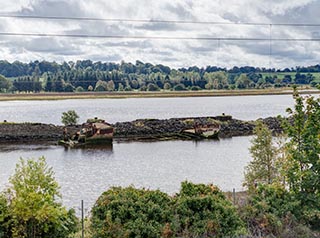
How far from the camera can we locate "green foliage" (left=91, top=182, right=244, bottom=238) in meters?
9.62

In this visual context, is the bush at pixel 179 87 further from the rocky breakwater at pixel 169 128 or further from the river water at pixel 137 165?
the river water at pixel 137 165

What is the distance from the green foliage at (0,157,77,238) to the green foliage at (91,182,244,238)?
80 centimetres

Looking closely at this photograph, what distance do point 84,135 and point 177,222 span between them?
33.5m

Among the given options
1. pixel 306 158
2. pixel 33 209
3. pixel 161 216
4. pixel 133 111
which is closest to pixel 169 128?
pixel 133 111

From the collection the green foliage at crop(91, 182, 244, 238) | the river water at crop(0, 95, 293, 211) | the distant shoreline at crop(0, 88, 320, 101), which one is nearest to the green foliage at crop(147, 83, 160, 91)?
the distant shoreline at crop(0, 88, 320, 101)

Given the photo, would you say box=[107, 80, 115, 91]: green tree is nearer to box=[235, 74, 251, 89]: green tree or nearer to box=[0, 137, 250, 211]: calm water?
box=[235, 74, 251, 89]: green tree

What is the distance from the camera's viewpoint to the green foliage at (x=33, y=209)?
32.1 ft

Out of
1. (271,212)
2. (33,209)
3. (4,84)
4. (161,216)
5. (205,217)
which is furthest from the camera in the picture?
(4,84)

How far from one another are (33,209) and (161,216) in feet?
8.10

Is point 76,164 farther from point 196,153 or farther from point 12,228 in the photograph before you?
point 12,228

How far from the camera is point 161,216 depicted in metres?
9.99

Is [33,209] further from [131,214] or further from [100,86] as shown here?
[100,86]

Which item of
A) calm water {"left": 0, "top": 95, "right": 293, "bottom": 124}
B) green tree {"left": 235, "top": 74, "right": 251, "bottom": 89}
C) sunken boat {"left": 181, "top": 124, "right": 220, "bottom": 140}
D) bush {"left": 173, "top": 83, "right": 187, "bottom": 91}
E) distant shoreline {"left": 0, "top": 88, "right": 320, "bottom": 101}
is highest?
green tree {"left": 235, "top": 74, "right": 251, "bottom": 89}

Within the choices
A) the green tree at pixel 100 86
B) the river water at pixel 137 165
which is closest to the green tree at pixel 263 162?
the river water at pixel 137 165
